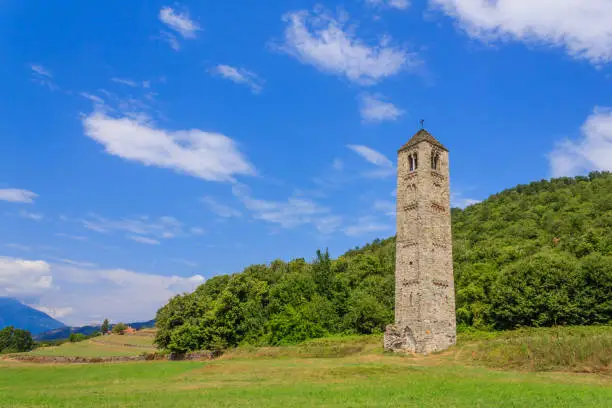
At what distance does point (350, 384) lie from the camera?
20.7m

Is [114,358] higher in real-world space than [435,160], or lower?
lower

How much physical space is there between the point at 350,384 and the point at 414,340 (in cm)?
1674

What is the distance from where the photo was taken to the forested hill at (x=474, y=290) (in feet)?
133

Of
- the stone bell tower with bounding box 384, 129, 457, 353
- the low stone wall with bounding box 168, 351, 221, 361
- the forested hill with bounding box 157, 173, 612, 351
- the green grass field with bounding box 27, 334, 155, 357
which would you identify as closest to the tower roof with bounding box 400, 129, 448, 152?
the stone bell tower with bounding box 384, 129, 457, 353

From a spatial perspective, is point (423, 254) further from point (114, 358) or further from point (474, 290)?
point (114, 358)

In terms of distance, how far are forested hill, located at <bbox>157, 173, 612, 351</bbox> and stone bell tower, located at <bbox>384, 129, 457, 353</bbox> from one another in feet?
30.9

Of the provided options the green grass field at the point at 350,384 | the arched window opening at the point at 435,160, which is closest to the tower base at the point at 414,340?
the green grass field at the point at 350,384

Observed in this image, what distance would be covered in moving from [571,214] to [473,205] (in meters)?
28.0

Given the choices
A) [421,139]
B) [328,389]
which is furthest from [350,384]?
[421,139]

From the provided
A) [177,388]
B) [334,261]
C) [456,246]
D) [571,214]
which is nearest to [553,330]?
[177,388]

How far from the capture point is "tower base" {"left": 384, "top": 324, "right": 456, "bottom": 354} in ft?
117

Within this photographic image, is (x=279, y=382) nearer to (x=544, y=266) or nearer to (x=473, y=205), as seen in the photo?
(x=544, y=266)

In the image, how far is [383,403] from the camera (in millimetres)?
15281

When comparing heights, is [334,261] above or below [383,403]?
above
